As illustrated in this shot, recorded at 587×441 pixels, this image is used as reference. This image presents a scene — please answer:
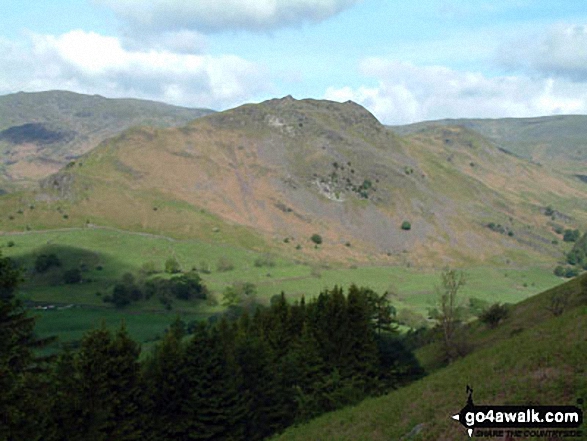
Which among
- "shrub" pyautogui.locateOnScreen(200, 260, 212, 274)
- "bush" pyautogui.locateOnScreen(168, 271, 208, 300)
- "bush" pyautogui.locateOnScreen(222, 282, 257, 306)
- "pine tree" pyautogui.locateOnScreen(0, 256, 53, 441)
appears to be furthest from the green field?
"pine tree" pyautogui.locateOnScreen(0, 256, 53, 441)

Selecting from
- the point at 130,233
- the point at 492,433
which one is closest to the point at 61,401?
the point at 492,433

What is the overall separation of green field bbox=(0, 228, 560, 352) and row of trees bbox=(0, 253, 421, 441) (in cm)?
7117

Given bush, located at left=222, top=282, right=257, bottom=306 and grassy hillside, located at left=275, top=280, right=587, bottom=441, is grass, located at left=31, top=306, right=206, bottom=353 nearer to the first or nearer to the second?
bush, located at left=222, top=282, right=257, bottom=306

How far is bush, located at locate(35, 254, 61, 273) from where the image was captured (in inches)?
5945

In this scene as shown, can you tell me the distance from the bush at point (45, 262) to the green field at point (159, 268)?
2.13 meters

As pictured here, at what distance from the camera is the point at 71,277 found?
148 m

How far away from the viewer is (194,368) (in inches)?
1679

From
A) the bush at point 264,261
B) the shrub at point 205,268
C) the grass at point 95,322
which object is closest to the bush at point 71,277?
the grass at point 95,322

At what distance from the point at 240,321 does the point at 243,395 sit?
17074 mm

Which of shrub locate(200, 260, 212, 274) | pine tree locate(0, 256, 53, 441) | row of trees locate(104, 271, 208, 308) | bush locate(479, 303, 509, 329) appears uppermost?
pine tree locate(0, 256, 53, 441)

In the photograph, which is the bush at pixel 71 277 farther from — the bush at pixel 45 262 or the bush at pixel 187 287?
the bush at pixel 187 287

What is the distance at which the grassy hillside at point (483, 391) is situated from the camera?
21.9 m

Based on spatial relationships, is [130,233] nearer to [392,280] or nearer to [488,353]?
[392,280]

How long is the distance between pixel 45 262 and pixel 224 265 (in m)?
59.7
